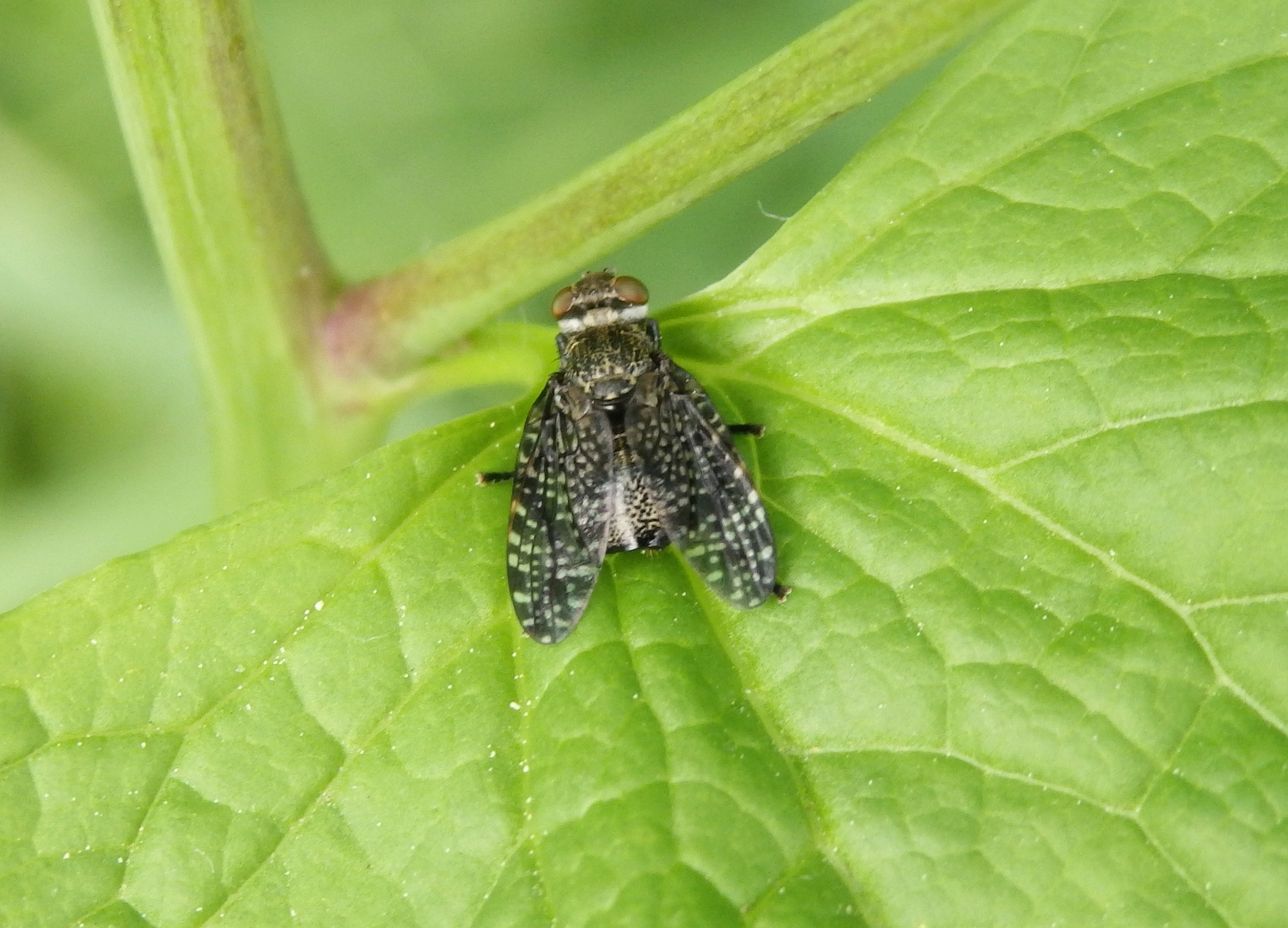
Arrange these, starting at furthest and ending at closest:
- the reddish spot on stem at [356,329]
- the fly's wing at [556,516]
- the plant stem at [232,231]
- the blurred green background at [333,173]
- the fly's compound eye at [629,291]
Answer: the blurred green background at [333,173]
the fly's compound eye at [629,291]
the reddish spot on stem at [356,329]
the plant stem at [232,231]
the fly's wing at [556,516]

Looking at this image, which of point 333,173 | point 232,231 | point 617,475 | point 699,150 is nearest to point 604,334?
point 617,475

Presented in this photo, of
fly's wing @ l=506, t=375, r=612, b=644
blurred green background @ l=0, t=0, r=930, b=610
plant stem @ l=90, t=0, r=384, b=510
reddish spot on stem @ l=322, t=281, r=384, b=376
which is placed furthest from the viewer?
blurred green background @ l=0, t=0, r=930, b=610

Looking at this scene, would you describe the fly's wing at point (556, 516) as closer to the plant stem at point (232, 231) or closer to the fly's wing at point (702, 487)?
the fly's wing at point (702, 487)

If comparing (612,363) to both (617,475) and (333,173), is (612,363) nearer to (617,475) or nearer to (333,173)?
(617,475)

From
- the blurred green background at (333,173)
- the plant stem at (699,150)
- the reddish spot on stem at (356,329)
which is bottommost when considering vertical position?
the blurred green background at (333,173)

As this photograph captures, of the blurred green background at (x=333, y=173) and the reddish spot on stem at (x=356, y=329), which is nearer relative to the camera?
the reddish spot on stem at (x=356, y=329)

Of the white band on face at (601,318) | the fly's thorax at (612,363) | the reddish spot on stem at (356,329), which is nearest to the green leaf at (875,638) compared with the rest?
the reddish spot on stem at (356,329)

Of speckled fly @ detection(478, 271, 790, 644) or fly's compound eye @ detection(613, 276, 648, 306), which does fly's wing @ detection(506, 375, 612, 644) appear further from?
fly's compound eye @ detection(613, 276, 648, 306)

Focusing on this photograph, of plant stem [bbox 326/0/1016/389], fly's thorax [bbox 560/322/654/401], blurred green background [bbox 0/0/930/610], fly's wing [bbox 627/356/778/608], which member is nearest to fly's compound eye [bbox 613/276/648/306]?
fly's thorax [bbox 560/322/654/401]
